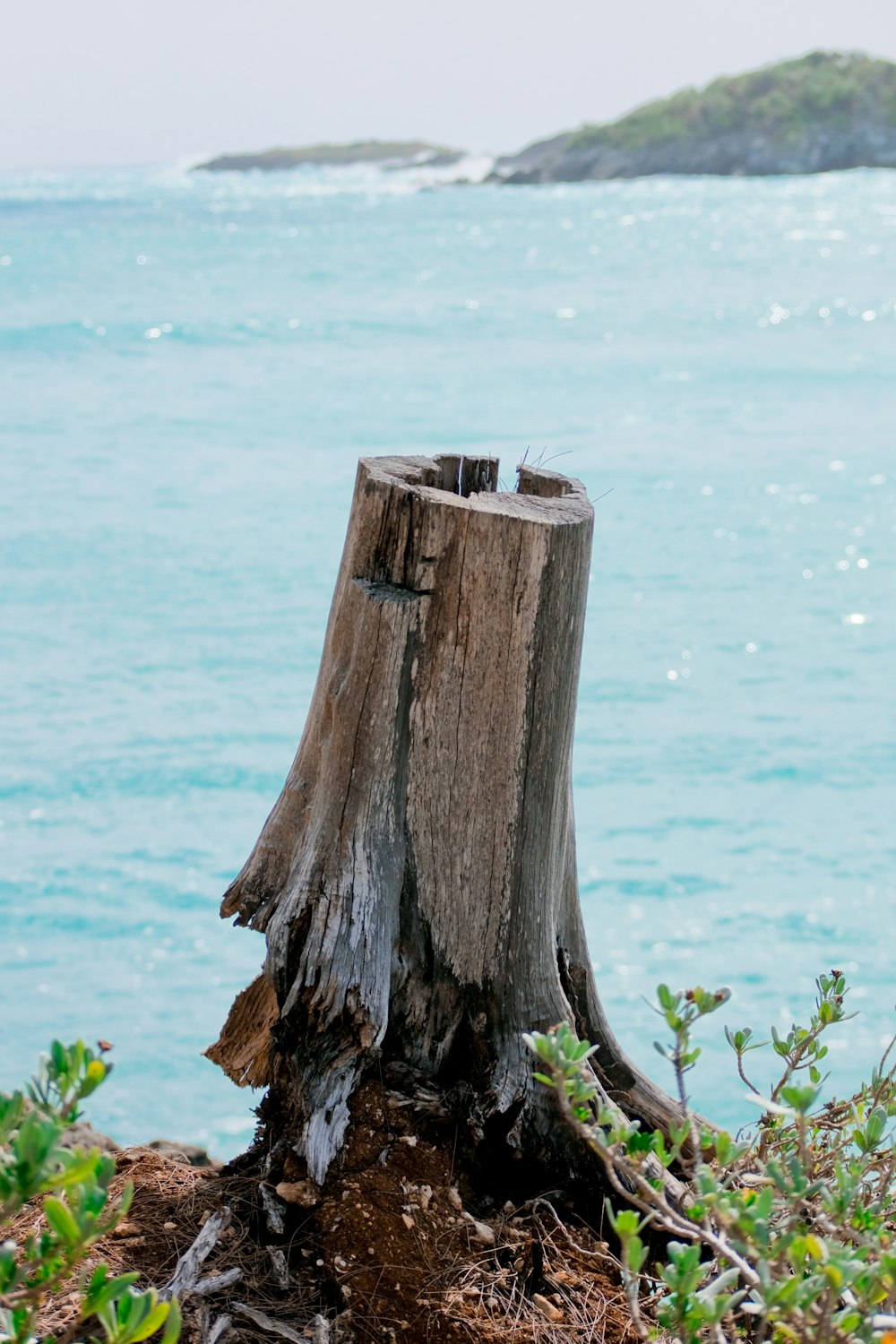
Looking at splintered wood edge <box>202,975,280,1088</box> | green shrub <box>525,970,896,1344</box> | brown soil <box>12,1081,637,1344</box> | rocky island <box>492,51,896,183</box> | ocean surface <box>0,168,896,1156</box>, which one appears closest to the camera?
green shrub <box>525,970,896,1344</box>

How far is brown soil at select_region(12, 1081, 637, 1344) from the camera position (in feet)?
6.28

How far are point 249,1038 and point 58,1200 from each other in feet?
4.10

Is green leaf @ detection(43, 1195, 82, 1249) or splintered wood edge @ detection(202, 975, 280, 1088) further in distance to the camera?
splintered wood edge @ detection(202, 975, 280, 1088)

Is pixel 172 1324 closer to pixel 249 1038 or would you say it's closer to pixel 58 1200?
pixel 58 1200

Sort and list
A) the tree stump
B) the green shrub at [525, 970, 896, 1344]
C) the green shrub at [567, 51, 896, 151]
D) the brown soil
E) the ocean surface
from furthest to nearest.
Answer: the green shrub at [567, 51, 896, 151]
the ocean surface
the tree stump
the brown soil
the green shrub at [525, 970, 896, 1344]

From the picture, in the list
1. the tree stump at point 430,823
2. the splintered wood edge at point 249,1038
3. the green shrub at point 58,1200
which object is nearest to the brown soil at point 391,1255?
the tree stump at point 430,823

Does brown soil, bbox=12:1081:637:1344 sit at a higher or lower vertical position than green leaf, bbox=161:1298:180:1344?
lower

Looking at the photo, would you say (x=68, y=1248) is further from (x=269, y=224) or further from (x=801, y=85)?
(x=801, y=85)

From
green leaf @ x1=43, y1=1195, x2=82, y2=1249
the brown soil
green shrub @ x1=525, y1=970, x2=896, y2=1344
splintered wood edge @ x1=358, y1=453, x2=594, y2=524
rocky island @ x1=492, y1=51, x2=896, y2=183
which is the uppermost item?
rocky island @ x1=492, y1=51, x2=896, y2=183

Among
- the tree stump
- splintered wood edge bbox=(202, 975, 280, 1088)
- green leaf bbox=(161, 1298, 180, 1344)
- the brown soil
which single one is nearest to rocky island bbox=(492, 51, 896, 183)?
the tree stump

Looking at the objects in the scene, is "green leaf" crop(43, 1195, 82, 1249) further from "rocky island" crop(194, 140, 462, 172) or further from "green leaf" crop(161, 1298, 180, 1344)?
"rocky island" crop(194, 140, 462, 172)

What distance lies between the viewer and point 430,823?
2.18 metres

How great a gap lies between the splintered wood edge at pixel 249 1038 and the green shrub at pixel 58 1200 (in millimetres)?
1014

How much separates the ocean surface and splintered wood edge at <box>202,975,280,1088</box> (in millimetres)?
3480
